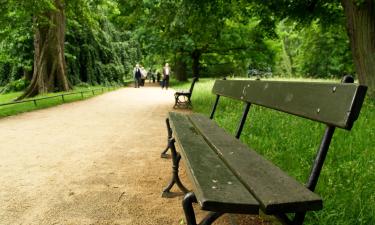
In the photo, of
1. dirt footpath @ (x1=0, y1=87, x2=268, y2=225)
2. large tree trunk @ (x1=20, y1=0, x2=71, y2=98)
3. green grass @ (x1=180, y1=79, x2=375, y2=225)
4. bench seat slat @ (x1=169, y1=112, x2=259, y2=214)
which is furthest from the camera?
large tree trunk @ (x1=20, y1=0, x2=71, y2=98)

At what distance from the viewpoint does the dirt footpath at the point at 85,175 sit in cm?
338

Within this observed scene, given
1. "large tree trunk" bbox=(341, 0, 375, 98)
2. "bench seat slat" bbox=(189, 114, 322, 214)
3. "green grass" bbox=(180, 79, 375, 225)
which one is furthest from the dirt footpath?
"large tree trunk" bbox=(341, 0, 375, 98)

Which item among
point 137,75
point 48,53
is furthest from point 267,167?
point 137,75

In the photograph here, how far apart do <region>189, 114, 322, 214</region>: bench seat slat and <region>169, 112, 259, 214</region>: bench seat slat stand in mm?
55

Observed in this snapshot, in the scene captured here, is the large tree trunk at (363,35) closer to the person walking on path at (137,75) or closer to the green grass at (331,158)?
the green grass at (331,158)

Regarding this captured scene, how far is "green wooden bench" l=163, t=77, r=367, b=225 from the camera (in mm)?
1896

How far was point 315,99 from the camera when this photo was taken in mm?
2619

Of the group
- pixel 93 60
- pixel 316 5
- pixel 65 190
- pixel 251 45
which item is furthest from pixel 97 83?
pixel 65 190

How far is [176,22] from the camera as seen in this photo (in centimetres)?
1056

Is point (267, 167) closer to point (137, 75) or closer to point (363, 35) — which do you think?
point (363, 35)

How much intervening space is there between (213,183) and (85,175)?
2844mm

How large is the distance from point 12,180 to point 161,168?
178 centimetres

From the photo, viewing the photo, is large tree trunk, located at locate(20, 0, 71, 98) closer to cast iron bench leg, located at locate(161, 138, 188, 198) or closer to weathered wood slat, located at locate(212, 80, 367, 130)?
cast iron bench leg, located at locate(161, 138, 188, 198)

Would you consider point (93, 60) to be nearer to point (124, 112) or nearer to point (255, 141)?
point (124, 112)
